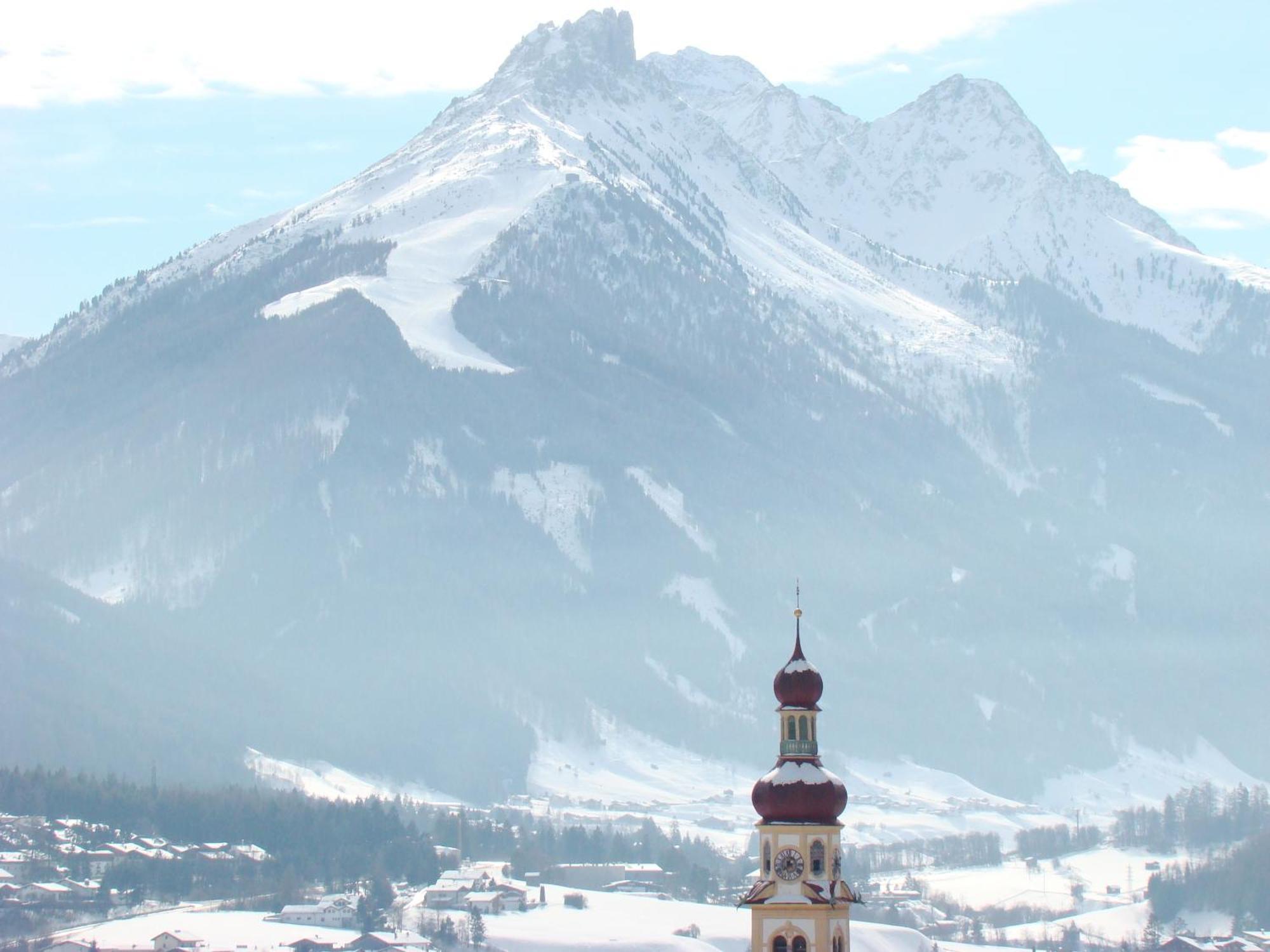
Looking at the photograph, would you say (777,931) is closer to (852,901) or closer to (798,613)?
(852,901)

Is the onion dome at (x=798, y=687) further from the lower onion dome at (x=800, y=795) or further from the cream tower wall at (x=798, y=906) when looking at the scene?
the cream tower wall at (x=798, y=906)

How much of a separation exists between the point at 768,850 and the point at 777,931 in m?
Answer: 2.07

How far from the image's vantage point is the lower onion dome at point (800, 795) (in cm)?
8219

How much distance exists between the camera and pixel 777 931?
8256cm

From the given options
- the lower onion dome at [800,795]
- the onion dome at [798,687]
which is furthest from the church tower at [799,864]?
the onion dome at [798,687]

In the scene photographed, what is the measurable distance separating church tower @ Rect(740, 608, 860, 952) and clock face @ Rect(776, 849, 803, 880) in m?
0.02

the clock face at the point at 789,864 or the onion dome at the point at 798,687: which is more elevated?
the onion dome at the point at 798,687

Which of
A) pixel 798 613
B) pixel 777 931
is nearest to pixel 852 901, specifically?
pixel 777 931

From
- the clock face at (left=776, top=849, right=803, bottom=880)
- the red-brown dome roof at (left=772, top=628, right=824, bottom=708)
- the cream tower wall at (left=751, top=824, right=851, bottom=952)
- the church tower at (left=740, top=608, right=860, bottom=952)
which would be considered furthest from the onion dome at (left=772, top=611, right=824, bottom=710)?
the clock face at (left=776, top=849, right=803, bottom=880)

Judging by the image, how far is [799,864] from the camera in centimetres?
8231

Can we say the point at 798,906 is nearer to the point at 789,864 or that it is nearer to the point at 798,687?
the point at 789,864

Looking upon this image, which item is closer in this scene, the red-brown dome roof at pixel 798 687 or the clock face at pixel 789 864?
the clock face at pixel 789 864

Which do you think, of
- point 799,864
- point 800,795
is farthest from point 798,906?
point 800,795

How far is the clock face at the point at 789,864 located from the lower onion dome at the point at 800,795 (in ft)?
2.73
